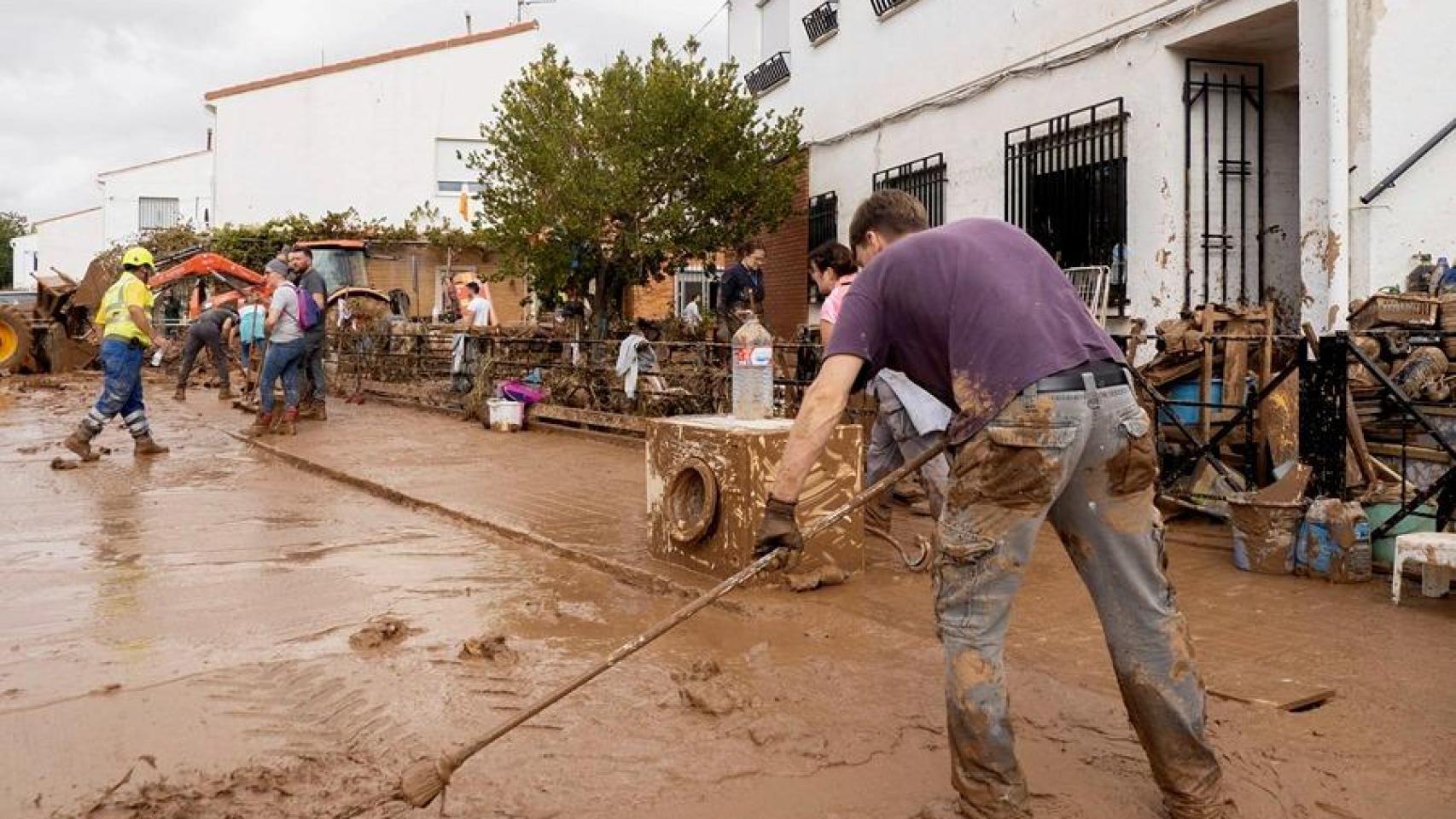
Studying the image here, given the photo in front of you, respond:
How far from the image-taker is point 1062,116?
10.5 metres

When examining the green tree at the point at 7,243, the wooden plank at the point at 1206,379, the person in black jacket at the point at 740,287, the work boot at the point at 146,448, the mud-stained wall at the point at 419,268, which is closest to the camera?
the wooden plank at the point at 1206,379

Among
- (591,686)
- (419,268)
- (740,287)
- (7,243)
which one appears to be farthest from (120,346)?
(7,243)

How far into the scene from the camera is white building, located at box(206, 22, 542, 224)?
34281mm

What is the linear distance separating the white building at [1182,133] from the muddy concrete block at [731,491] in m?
4.55

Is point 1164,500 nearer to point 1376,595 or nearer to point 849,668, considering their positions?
point 1376,595

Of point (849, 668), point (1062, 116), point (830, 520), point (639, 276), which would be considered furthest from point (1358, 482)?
point (639, 276)

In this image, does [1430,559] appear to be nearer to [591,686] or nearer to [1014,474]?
[1014,474]

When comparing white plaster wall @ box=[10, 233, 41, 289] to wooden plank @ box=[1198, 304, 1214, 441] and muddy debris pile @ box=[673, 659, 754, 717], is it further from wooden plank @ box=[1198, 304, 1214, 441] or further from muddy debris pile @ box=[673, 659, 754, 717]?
muddy debris pile @ box=[673, 659, 754, 717]

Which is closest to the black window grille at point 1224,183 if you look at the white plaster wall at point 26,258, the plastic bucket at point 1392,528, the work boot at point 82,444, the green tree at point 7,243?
the plastic bucket at point 1392,528

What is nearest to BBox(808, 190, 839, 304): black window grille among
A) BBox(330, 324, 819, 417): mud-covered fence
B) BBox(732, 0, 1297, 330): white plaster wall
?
BBox(732, 0, 1297, 330): white plaster wall

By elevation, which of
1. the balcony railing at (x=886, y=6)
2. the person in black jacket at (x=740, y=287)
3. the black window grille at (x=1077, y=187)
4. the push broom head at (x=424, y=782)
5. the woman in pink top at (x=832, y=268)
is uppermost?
the balcony railing at (x=886, y=6)

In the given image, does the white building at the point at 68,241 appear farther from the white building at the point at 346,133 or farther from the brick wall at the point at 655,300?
the brick wall at the point at 655,300

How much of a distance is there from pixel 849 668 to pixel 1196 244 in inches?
263

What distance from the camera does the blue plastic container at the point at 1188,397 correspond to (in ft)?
24.8
